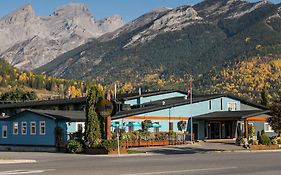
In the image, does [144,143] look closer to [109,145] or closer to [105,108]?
[105,108]

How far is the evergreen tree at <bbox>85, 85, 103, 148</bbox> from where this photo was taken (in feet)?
152

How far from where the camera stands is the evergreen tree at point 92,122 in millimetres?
46434

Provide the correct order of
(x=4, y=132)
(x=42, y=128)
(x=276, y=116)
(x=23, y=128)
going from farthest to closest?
(x=4, y=132)
(x=23, y=128)
(x=42, y=128)
(x=276, y=116)

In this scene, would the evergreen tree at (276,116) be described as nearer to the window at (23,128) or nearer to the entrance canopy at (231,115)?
the entrance canopy at (231,115)

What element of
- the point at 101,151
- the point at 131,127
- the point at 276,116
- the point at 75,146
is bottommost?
the point at 101,151

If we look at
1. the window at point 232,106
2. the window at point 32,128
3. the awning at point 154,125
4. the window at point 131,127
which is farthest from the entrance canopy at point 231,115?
the window at point 32,128

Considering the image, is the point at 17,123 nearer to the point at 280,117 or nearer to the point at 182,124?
the point at 182,124

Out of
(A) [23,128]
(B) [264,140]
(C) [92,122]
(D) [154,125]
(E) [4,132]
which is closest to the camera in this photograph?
(C) [92,122]

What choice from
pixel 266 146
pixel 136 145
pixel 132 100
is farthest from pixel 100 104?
pixel 132 100

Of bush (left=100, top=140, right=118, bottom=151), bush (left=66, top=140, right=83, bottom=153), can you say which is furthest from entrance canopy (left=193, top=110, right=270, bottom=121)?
bush (left=66, top=140, right=83, bottom=153)

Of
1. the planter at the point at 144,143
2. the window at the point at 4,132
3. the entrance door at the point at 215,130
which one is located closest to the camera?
the planter at the point at 144,143

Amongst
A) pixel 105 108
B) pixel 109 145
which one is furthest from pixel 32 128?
pixel 109 145

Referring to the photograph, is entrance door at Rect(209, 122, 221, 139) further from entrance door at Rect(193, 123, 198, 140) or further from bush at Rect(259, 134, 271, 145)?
bush at Rect(259, 134, 271, 145)

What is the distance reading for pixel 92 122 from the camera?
4766 centimetres
